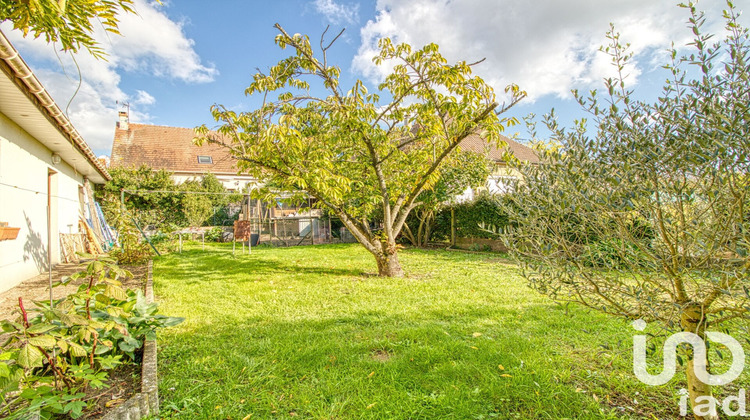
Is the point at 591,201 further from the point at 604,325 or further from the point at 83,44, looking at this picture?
the point at 83,44

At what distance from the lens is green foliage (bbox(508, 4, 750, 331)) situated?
4.90 feet

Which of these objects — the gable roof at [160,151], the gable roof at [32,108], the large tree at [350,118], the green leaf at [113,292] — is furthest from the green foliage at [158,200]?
the green leaf at [113,292]

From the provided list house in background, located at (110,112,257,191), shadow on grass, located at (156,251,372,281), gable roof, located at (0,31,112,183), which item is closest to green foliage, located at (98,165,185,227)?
house in background, located at (110,112,257,191)

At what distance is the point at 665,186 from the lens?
1.68m

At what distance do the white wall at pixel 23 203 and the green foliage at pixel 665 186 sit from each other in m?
6.13

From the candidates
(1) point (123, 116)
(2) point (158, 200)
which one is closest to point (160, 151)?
(1) point (123, 116)

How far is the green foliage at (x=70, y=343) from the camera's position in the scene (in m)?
1.74

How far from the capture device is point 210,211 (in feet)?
58.0

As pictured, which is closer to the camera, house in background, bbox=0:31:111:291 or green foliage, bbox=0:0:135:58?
green foliage, bbox=0:0:135:58

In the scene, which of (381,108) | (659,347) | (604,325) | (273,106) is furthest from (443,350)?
(273,106)

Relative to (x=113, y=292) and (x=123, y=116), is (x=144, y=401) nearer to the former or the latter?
(x=113, y=292)

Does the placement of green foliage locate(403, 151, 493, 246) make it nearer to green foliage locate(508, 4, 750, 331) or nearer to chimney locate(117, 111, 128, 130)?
green foliage locate(508, 4, 750, 331)

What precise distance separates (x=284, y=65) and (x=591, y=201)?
5.73m

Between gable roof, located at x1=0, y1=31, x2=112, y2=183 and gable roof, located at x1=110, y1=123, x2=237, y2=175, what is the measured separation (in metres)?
13.9
